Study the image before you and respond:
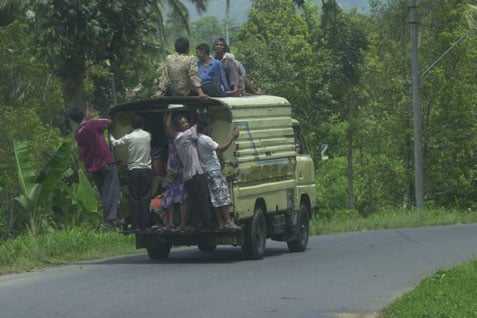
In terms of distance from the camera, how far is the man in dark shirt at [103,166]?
17000 millimetres

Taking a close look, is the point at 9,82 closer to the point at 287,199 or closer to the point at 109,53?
the point at 109,53

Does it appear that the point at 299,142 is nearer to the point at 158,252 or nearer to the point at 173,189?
the point at 158,252

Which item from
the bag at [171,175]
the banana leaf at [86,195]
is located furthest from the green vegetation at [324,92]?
the bag at [171,175]

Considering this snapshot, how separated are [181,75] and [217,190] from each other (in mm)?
1922

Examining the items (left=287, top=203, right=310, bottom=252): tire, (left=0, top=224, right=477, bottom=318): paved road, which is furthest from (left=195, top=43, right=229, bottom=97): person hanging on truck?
(left=287, top=203, right=310, bottom=252): tire

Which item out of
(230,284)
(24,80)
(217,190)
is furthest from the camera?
(24,80)

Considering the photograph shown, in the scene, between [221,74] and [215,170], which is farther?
[221,74]

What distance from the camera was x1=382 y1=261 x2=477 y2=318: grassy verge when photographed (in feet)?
35.7

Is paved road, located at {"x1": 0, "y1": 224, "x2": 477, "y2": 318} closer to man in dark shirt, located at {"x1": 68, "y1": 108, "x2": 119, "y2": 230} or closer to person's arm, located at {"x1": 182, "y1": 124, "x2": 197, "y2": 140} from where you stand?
man in dark shirt, located at {"x1": 68, "y1": 108, "x2": 119, "y2": 230}

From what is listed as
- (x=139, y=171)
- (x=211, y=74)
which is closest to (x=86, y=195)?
(x=139, y=171)

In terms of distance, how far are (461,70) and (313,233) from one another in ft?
65.1

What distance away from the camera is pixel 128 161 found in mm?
16906

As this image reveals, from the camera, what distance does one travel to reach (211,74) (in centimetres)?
1752

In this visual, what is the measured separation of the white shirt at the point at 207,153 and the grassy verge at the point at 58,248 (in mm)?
2621
